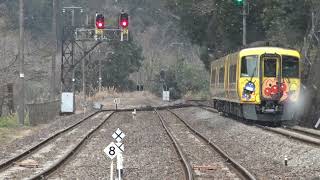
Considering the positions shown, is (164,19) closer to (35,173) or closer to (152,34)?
(152,34)

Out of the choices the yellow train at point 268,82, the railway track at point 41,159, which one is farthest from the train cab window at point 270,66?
the railway track at point 41,159

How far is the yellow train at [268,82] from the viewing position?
1052 inches

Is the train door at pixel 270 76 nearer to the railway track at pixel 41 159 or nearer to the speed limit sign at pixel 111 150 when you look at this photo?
the railway track at pixel 41 159

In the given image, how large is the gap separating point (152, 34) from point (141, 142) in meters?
104

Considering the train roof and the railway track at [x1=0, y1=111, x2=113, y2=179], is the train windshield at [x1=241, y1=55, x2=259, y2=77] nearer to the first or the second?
the train roof

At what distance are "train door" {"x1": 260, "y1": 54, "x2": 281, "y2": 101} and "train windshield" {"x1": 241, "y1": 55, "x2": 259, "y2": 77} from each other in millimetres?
294

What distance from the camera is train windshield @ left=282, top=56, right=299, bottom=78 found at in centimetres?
2700

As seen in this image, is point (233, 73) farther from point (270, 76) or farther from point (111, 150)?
point (111, 150)

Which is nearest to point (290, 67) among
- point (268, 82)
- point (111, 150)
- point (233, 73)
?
point (268, 82)

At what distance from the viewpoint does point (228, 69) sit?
31.4 meters

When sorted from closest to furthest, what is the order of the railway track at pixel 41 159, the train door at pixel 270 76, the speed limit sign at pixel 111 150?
1. the speed limit sign at pixel 111 150
2. the railway track at pixel 41 159
3. the train door at pixel 270 76

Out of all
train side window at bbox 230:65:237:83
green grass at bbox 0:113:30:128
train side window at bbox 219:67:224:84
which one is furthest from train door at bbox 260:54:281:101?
green grass at bbox 0:113:30:128

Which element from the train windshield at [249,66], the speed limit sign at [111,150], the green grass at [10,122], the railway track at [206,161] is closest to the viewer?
the speed limit sign at [111,150]

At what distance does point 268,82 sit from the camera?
2681cm
